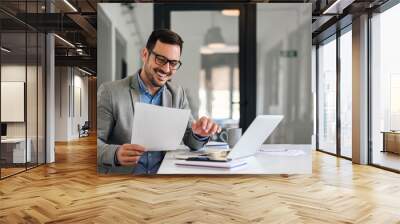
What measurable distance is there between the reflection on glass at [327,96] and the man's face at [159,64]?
5.20m

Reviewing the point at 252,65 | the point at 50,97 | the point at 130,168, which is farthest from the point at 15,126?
the point at 252,65

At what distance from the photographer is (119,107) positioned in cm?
480

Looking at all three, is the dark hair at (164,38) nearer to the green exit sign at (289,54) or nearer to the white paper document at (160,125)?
the white paper document at (160,125)

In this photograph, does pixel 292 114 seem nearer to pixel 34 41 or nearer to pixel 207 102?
pixel 207 102

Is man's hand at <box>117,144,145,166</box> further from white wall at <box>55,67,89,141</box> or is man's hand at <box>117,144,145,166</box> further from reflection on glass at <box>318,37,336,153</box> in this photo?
white wall at <box>55,67,89,141</box>

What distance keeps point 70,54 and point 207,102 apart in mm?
8085

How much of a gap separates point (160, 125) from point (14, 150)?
3.28 meters

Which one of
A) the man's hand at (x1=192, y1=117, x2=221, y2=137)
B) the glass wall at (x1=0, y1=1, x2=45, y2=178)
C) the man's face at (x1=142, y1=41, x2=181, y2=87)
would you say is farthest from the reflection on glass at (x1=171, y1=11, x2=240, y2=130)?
the glass wall at (x1=0, y1=1, x2=45, y2=178)

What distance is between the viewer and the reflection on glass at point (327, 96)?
30.0 feet

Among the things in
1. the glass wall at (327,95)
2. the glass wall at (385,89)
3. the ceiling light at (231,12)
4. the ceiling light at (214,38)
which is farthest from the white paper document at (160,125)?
the glass wall at (327,95)

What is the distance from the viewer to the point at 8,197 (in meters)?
4.54

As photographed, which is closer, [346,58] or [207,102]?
[207,102]

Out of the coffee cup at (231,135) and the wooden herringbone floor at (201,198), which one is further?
the coffee cup at (231,135)

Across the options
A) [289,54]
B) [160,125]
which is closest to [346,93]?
[289,54]
